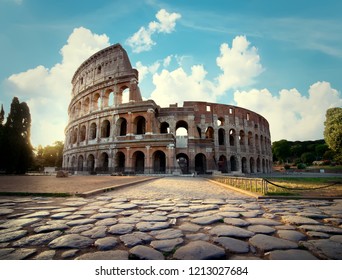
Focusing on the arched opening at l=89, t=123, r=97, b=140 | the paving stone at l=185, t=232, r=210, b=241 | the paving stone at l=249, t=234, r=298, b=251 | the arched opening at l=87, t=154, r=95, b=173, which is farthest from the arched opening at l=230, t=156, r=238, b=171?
the paving stone at l=185, t=232, r=210, b=241

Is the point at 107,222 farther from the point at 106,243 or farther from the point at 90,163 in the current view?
the point at 90,163

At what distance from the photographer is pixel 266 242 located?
6.05 ft

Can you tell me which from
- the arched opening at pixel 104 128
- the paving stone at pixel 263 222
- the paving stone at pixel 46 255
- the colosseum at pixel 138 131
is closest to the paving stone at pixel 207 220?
the paving stone at pixel 263 222

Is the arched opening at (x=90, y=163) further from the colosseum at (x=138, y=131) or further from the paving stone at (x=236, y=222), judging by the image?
the paving stone at (x=236, y=222)

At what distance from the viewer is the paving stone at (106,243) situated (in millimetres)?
1740

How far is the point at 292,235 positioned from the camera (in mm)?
2059

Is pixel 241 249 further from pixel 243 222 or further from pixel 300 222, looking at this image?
pixel 300 222

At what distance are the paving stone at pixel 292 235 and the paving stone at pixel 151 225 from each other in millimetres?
1355

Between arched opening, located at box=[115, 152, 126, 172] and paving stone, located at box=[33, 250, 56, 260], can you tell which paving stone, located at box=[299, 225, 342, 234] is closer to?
paving stone, located at box=[33, 250, 56, 260]

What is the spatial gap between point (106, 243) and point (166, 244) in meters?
0.59

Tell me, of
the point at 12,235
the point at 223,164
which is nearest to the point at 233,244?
the point at 12,235

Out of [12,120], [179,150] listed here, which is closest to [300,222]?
[179,150]

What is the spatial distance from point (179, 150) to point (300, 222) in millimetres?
20606
